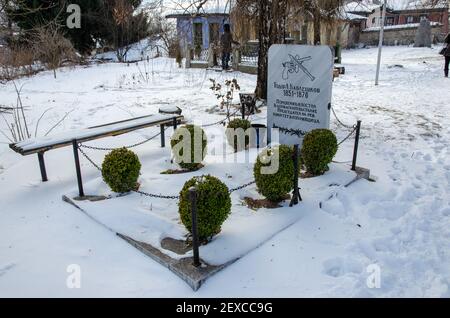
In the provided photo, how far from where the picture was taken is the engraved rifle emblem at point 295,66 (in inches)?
219

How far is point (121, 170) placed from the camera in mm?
4332

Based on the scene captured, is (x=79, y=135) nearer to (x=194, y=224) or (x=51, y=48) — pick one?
(x=194, y=224)

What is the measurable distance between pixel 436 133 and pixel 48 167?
22.9 feet

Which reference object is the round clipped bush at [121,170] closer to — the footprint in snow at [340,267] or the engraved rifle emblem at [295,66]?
the footprint in snow at [340,267]

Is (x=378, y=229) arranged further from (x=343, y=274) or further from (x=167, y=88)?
(x=167, y=88)

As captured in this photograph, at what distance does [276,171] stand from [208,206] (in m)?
1.05

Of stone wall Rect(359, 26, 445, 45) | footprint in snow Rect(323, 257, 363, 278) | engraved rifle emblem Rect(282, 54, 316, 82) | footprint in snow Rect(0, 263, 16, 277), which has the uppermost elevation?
stone wall Rect(359, 26, 445, 45)

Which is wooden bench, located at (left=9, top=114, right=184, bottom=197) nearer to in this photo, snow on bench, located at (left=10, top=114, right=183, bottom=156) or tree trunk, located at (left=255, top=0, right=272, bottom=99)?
snow on bench, located at (left=10, top=114, right=183, bottom=156)

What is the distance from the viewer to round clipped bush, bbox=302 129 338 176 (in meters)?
4.71

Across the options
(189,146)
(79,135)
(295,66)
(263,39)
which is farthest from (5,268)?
(263,39)

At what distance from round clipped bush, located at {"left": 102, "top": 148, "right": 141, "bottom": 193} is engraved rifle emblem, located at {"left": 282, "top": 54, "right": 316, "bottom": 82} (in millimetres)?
2899

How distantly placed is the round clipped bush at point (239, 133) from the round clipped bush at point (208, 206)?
271 cm

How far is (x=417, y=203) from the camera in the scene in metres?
4.33

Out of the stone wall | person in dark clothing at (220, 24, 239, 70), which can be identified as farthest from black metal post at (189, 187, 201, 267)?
the stone wall
